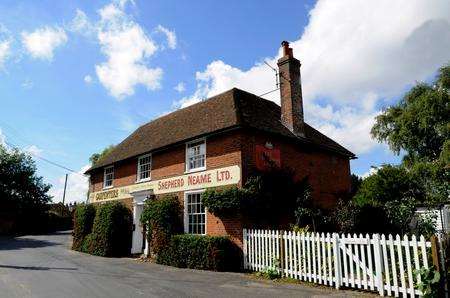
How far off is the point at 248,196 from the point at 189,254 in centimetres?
322

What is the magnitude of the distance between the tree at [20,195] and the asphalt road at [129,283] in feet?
86.9

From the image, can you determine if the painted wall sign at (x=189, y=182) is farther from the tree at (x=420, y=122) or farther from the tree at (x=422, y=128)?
the tree at (x=420, y=122)

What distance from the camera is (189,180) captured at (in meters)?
16.8

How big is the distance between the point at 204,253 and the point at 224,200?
205cm

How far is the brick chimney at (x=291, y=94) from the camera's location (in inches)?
703

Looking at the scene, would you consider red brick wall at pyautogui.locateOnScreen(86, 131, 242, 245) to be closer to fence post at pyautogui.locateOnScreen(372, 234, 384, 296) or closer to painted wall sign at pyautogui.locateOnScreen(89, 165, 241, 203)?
painted wall sign at pyautogui.locateOnScreen(89, 165, 241, 203)

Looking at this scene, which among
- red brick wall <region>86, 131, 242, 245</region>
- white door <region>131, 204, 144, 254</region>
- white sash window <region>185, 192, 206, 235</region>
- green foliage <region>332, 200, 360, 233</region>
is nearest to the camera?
green foliage <region>332, 200, 360, 233</region>

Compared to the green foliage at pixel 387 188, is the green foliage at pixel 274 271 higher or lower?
lower

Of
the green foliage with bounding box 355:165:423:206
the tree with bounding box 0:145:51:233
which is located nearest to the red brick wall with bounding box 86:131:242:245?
the green foliage with bounding box 355:165:423:206

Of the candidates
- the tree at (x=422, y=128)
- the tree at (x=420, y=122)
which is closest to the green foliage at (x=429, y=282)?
the tree at (x=422, y=128)

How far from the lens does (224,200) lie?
14508mm

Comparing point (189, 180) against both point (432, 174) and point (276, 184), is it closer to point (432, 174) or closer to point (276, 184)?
point (276, 184)

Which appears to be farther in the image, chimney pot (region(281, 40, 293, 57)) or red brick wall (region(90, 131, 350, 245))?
chimney pot (region(281, 40, 293, 57))

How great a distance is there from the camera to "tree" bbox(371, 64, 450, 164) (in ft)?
99.7
